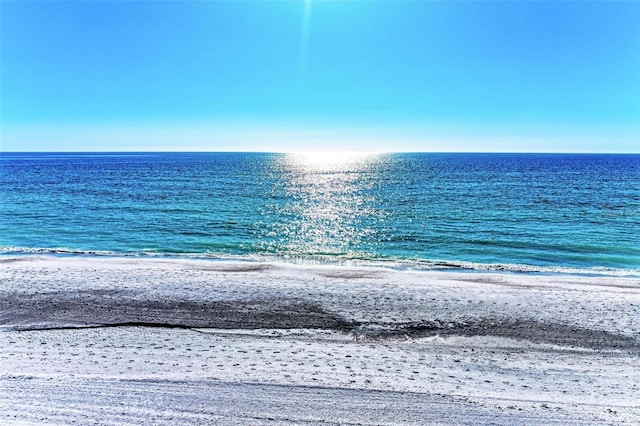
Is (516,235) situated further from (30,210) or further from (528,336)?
(30,210)

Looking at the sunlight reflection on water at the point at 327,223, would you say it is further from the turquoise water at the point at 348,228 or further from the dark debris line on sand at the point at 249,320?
the dark debris line on sand at the point at 249,320

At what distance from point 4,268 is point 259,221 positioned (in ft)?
61.1

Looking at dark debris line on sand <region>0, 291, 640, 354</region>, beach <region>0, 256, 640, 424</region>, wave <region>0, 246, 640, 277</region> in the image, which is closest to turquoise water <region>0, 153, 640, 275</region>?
wave <region>0, 246, 640, 277</region>

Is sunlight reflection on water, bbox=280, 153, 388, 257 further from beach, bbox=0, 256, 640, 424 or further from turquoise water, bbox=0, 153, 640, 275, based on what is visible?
beach, bbox=0, 256, 640, 424

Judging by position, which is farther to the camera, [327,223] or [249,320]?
[327,223]

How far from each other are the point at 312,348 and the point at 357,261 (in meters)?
12.7

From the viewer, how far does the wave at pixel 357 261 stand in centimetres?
2044

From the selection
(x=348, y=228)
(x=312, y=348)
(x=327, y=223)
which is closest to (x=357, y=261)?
(x=348, y=228)

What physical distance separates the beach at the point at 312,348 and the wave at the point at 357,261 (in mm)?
2599

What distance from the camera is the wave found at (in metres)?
20.4

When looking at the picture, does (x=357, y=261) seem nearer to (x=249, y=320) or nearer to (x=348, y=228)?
(x=348, y=228)

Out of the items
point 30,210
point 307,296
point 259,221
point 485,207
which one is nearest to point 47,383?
point 307,296

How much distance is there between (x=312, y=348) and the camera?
10.4m

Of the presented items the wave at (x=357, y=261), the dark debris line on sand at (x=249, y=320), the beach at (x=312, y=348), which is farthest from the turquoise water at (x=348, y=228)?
the dark debris line on sand at (x=249, y=320)
